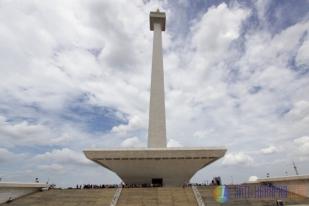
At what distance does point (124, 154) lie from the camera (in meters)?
36.2

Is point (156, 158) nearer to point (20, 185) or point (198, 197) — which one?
point (198, 197)

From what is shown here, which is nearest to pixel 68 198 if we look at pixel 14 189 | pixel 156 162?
pixel 14 189

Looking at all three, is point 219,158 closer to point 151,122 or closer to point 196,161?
point 196,161

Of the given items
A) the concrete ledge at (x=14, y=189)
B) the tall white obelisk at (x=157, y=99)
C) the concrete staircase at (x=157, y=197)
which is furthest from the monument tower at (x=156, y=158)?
the concrete ledge at (x=14, y=189)

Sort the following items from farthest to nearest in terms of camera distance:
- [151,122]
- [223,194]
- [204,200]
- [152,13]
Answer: [152,13], [151,122], [223,194], [204,200]

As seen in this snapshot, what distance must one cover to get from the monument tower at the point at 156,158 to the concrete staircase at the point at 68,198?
6699 millimetres

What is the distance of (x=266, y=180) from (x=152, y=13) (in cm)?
3317

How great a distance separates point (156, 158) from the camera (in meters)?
36.2

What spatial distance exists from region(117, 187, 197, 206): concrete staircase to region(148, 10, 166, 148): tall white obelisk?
10914mm

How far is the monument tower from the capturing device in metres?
36.2

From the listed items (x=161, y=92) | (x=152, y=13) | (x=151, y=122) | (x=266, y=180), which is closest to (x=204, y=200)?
(x=266, y=180)

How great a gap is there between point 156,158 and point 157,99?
10.1m

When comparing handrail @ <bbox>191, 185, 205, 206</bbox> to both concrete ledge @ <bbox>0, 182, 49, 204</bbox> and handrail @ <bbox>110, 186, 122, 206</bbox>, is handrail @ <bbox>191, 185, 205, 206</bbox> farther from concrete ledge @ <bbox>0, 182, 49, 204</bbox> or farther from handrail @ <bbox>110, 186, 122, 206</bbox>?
concrete ledge @ <bbox>0, 182, 49, 204</bbox>

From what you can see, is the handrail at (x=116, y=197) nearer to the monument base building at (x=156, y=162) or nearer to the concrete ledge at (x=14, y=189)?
the monument base building at (x=156, y=162)
